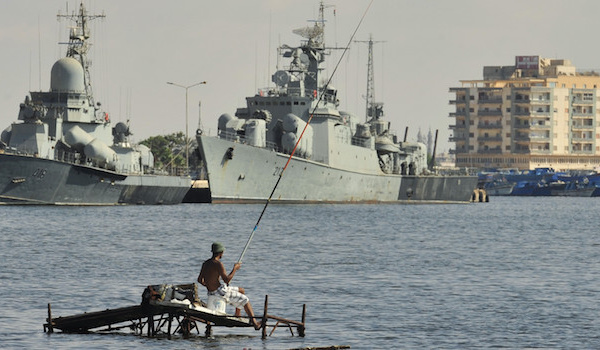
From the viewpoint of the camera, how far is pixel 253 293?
33.8m

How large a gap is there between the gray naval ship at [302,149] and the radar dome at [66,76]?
10.9m

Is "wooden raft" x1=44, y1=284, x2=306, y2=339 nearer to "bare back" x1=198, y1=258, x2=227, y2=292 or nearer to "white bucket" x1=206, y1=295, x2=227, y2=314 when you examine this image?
"white bucket" x1=206, y1=295, x2=227, y2=314

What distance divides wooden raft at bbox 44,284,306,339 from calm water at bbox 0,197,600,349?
295 mm

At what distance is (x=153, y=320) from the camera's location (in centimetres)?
2580

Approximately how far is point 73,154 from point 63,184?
495 cm

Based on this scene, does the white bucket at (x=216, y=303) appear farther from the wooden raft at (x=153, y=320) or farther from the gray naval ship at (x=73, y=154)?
the gray naval ship at (x=73, y=154)

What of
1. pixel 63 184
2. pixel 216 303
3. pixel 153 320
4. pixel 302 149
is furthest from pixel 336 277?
pixel 302 149

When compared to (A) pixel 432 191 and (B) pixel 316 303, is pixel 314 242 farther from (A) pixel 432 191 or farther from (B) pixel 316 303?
(A) pixel 432 191

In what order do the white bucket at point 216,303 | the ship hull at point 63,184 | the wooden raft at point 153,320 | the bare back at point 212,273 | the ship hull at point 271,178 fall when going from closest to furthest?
the wooden raft at point 153,320
the bare back at point 212,273
the white bucket at point 216,303
the ship hull at point 63,184
the ship hull at point 271,178

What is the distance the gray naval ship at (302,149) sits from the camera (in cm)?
9012

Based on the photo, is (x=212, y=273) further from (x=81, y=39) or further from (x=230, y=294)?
(x=81, y=39)

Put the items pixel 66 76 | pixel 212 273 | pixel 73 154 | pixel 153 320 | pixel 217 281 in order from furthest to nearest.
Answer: pixel 66 76, pixel 73 154, pixel 153 320, pixel 217 281, pixel 212 273

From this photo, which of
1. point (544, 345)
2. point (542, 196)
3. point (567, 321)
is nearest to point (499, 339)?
point (544, 345)

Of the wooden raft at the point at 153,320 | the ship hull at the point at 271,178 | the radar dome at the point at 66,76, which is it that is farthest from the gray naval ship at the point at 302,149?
the wooden raft at the point at 153,320
